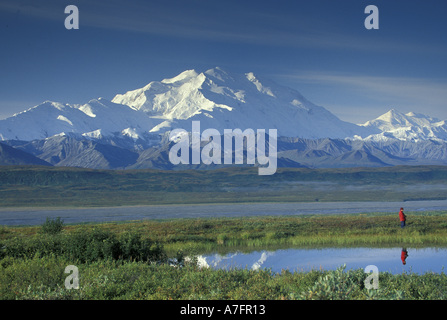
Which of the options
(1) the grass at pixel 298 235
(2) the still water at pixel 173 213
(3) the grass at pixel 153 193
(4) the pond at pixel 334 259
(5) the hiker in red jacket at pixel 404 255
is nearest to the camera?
(4) the pond at pixel 334 259

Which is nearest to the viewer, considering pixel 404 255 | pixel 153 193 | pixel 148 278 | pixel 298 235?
pixel 148 278

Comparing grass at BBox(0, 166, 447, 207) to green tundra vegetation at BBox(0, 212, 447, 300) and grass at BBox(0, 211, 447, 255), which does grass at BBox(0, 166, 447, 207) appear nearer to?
grass at BBox(0, 211, 447, 255)

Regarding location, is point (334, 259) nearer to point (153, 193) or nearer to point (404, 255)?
point (404, 255)

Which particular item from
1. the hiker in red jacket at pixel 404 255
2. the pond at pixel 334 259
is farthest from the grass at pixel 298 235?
the hiker in red jacket at pixel 404 255

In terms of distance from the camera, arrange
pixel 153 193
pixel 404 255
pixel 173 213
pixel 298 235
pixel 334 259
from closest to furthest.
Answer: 1. pixel 334 259
2. pixel 404 255
3. pixel 298 235
4. pixel 173 213
5. pixel 153 193

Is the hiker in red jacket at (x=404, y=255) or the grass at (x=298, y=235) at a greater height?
the hiker in red jacket at (x=404, y=255)

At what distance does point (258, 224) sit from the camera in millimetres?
Result: 52031

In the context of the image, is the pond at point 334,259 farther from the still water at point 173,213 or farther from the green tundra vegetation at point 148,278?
the still water at point 173,213

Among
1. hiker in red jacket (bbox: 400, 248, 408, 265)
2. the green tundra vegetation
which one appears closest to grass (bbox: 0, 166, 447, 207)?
hiker in red jacket (bbox: 400, 248, 408, 265)

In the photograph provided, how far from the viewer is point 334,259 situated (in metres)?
29.0

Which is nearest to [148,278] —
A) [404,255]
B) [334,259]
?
[334,259]

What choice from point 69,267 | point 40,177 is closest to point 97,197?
point 40,177

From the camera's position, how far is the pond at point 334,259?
26.1 metres
